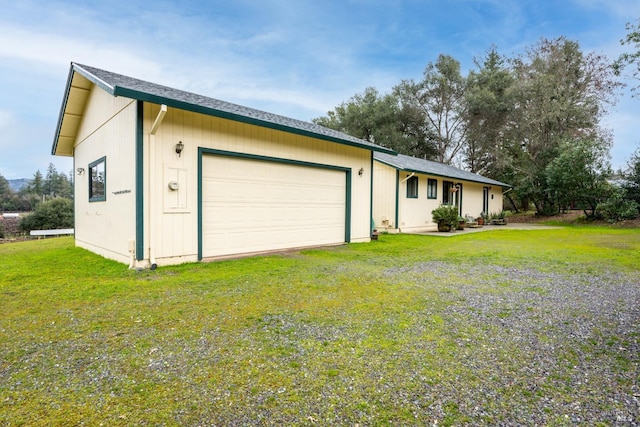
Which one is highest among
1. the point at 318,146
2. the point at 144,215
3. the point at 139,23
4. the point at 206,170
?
the point at 139,23

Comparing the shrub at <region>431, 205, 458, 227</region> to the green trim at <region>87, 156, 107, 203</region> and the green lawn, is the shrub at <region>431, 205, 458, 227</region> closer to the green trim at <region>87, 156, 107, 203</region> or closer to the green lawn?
the green lawn

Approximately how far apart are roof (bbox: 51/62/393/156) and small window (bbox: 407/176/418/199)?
14.8 ft

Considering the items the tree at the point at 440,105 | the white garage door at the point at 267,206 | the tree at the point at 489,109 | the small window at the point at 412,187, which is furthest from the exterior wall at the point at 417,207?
the tree at the point at 440,105

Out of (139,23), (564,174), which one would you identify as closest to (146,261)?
(139,23)

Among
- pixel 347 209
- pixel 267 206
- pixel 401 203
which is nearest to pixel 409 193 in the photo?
pixel 401 203

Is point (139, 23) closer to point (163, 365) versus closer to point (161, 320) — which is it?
point (161, 320)

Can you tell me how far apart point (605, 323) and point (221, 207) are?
5825mm

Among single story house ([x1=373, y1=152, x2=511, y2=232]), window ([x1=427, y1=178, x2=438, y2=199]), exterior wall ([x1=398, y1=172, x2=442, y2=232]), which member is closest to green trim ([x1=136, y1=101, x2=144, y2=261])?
single story house ([x1=373, y1=152, x2=511, y2=232])

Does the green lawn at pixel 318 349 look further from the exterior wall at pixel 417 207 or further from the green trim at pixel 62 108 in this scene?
the exterior wall at pixel 417 207

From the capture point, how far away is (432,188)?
47.8ft

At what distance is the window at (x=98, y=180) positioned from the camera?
6.87 metres

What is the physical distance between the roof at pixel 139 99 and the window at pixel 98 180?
1.62 metres

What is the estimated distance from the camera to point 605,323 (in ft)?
10.1

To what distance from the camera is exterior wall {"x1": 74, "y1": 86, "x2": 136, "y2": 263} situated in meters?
5.61
